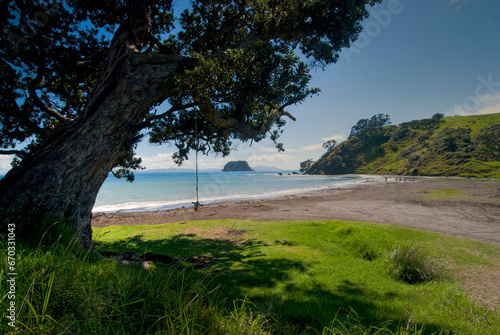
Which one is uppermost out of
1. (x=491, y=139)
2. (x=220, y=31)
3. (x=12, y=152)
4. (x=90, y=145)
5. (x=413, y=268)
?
(x=220, y=31)

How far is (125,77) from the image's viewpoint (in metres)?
6.14

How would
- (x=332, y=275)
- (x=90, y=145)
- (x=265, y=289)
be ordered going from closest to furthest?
(x=265, y=289) → (x=332, y=275) → (x=90, y=145)

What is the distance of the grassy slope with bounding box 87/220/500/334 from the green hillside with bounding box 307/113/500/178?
263ft

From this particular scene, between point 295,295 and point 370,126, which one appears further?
point 370,126

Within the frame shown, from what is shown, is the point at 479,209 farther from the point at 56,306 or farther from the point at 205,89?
the point at 56,306

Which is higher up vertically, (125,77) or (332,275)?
(125,77)

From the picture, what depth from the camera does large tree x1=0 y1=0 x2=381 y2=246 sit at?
4.77 metres

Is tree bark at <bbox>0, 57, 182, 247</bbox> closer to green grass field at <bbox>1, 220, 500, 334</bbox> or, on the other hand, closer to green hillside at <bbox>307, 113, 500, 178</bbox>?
green grass field at <bbox>1, 220, 500, 334</bbox>

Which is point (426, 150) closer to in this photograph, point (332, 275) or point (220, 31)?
point (220, 31)

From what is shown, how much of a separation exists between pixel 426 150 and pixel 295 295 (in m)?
124

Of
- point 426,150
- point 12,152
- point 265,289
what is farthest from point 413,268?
point 426,150

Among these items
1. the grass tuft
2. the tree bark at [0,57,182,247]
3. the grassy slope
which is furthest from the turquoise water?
the grass tuft

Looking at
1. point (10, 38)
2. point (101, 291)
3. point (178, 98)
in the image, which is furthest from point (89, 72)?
point (101, 291)

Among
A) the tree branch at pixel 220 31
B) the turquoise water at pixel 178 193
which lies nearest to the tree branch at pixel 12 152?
the turquoise water at pixel 178 193
